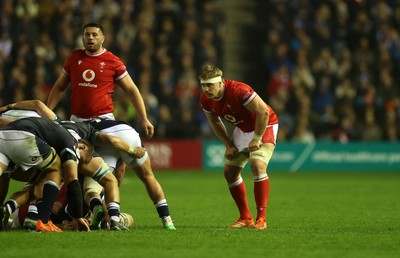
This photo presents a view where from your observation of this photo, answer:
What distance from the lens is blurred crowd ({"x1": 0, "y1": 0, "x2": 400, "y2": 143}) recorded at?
23.3 metres

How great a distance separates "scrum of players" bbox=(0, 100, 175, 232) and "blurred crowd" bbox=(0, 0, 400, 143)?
11631 mm

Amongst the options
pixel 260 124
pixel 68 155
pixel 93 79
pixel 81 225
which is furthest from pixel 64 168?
pixel 260 124

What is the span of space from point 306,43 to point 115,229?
52.3 feet

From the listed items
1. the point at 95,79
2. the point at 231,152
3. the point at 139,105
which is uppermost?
the point at 95,79

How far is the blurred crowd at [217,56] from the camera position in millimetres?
23281

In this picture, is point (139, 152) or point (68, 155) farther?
point (139, 152)

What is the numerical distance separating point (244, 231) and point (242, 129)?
4.99 ft

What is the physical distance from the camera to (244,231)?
10.2 m

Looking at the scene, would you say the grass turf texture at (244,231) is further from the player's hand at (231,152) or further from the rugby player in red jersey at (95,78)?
the rugby player in red jersey at (95,78)

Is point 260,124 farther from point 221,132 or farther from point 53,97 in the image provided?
point 53,97

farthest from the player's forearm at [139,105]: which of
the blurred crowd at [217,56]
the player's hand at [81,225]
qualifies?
the blurred crowd at [217,56]

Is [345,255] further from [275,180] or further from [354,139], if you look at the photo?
[354,139]

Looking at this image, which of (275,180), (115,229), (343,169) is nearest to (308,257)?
(115,229)

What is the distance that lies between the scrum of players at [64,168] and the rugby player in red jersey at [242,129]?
1.07 metres
